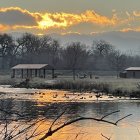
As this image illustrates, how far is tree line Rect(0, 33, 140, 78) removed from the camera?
489 feet

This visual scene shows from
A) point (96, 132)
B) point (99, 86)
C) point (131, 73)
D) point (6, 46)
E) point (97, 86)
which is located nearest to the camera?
point (96, 132)

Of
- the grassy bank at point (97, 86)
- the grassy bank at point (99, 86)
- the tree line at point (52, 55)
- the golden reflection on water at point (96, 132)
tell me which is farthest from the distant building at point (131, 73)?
the golden reflection on water at point (96, 132)

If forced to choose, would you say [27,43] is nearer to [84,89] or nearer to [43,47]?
[43,47]

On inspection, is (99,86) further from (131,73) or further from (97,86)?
(131,73)

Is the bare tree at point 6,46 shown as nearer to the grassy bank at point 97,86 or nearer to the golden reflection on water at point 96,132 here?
the grassy bank at point 97,86

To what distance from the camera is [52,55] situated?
6378 inches

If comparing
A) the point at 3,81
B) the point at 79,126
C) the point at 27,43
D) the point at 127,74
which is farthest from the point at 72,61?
the point at 79,126

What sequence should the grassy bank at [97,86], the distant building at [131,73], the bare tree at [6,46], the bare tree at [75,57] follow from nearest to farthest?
the grassy bank at [97,86] → the distant building at [131,73] → the bare tree at [75,57] → the bare tree at [6,46]

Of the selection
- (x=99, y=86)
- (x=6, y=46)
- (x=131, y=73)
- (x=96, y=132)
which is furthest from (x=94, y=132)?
(x=6, y=46)

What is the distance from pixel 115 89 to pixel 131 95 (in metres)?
5.62

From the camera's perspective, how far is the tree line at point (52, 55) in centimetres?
14900

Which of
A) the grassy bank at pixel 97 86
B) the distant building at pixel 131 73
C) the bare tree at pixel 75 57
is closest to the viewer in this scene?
the grassy bank at pixel 97 86

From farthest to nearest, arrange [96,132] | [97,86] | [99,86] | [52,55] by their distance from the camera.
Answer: [52,55] < [97,86] < [99,86] < [96,132]

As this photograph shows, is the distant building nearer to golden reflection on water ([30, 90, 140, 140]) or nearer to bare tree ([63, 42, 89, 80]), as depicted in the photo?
bare tree ([63, 42, 89, 80])
